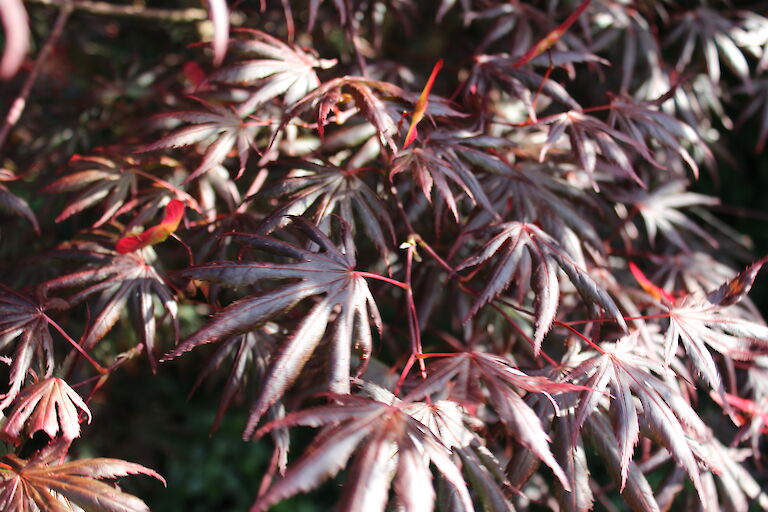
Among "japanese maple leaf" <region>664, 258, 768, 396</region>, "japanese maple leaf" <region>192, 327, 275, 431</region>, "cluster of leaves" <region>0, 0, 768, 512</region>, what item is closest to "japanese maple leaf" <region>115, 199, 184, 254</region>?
"cluster of leaves" <region>0, 0, 768, 512</region>

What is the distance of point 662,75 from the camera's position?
6.17ft

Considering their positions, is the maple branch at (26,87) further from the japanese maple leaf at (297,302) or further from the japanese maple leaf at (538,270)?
the japanese maple leaf at (538,270)

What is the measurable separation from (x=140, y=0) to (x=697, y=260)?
265 cm

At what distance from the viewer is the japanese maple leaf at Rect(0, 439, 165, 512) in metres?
0.98

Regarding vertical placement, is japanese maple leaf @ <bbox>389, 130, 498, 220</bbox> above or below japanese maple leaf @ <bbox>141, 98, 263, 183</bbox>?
below

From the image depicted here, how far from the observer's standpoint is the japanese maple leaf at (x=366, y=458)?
2.51 feet

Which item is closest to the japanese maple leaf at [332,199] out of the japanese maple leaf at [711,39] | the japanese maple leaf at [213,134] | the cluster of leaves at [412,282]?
the cluster of leaves at [412,282]

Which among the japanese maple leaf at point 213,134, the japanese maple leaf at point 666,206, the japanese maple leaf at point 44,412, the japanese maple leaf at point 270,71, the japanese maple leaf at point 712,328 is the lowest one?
the japanese maple leaf at point 666,206

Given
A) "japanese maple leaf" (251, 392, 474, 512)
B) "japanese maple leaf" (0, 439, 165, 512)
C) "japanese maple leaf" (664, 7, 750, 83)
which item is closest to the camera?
"japanese maple leaf" (251, 392, 474, 512)

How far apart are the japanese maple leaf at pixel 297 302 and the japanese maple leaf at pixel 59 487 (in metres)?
0.25

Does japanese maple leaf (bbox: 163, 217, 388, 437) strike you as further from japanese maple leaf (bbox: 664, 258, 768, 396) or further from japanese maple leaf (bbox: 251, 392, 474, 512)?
japanese maple leaf (bbox: 664, 258, 768, 396)

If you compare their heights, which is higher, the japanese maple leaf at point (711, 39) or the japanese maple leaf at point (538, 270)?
the japanese maple leaf at point (711, 39)

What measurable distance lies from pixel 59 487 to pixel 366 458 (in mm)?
574

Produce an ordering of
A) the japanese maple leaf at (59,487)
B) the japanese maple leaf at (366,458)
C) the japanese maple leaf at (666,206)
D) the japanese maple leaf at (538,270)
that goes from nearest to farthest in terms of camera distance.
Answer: the japanese maple leaf at (366,458) < the japanese maple leaf at (59,487) < the japanese maple leaf at (538,270) < the japanese maple leaf at (666,206)
